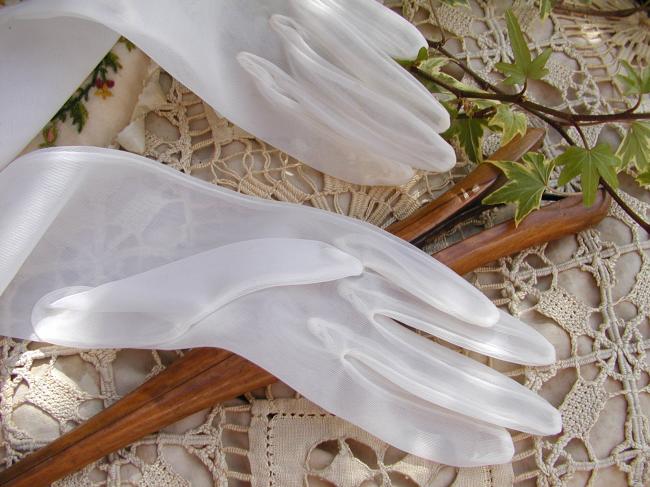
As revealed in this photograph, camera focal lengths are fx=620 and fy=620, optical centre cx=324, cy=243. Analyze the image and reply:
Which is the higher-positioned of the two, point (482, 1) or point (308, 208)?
point (482, 1)

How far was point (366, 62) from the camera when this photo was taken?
0.69 meters

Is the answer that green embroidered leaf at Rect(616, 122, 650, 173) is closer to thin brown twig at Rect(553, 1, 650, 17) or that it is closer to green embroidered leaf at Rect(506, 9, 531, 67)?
green embroidered leaf at Rect(506, 9, 531, 67)

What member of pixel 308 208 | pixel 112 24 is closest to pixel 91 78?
pixel 112 24

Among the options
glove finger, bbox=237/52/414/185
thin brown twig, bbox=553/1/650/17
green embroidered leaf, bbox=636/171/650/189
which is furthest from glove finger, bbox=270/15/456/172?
thin brown twig, bbox=553/1/650/17

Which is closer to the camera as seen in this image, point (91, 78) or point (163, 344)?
point (163, 344)

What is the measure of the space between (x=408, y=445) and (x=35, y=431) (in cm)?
38

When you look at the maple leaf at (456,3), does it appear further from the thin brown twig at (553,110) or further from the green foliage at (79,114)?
the green foliage at (79,114)

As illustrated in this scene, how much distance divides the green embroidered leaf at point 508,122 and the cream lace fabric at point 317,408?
94mm

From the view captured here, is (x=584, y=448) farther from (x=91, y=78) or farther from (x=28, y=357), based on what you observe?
(x=91, y=78)

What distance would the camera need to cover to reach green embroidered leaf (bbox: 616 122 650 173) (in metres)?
0.67

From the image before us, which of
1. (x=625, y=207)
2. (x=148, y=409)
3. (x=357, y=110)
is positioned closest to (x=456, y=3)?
(x=357, y=110)

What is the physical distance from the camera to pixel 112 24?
664 millimetres

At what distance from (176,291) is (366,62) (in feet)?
1.06

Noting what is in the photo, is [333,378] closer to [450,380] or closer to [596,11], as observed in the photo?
[450,380]
